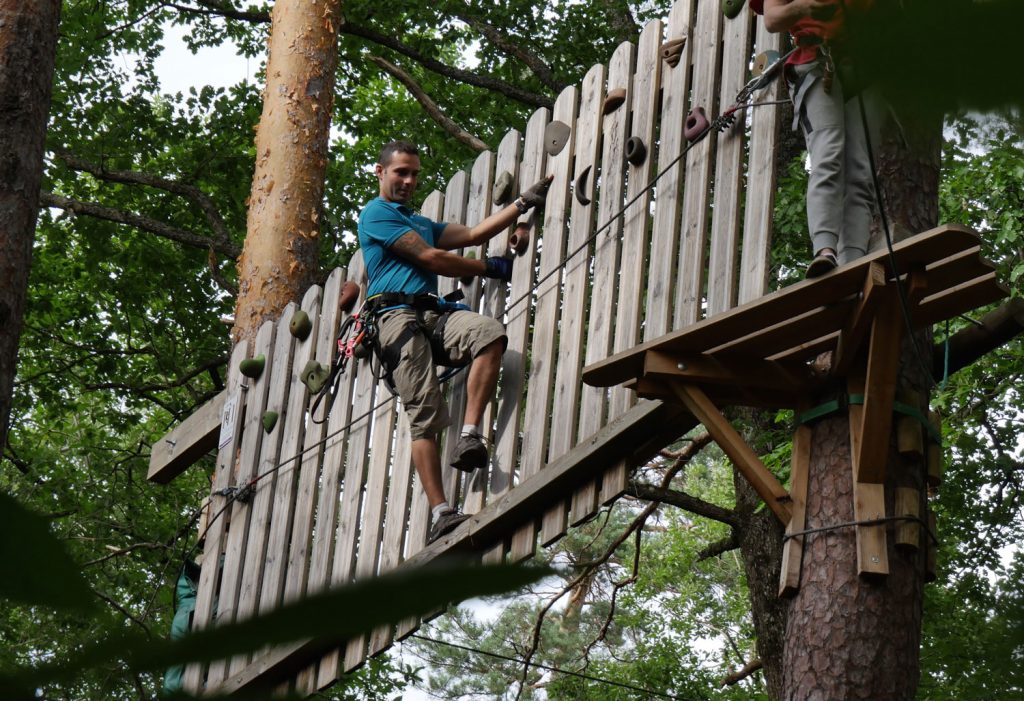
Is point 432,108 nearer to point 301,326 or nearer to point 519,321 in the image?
point 301,326

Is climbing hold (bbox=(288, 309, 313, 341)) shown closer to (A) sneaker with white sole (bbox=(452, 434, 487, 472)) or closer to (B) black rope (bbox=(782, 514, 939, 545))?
(A) sneaker with white sole (bbox=(452, 434, 487, 472))

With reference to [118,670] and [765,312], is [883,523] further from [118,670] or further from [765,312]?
[118,670]

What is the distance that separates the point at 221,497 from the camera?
6113mm

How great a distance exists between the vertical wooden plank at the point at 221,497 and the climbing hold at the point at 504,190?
6.36 ft

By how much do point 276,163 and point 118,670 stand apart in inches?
281

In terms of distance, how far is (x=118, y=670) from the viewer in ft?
1.17

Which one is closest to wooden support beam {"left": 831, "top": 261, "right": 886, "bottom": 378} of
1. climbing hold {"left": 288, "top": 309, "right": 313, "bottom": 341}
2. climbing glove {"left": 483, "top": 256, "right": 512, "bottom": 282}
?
climbing glove {"left": 483, "top": 256, "right": 512, "bottom": 282}

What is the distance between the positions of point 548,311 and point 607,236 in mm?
321

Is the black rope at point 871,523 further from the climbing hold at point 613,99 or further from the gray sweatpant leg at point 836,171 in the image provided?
the climbing hold at point 613,99

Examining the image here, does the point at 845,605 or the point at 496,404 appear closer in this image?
the point at 845,605

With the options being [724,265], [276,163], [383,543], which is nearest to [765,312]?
[724,265]

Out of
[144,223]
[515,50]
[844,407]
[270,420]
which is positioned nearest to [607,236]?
[844,407]

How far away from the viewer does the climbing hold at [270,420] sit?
231 inches

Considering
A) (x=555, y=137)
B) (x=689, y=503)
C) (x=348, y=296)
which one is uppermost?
(x=689, y=503)
